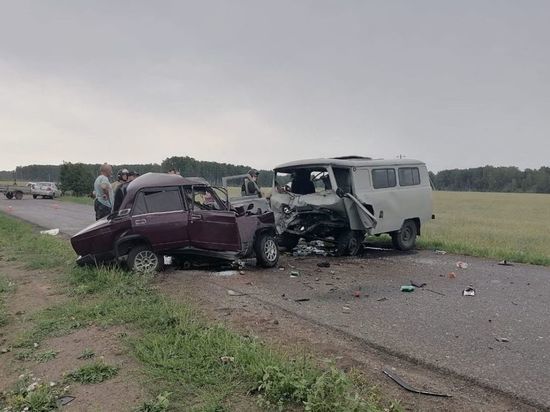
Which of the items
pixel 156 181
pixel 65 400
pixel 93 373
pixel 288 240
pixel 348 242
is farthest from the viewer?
pixel 288 240

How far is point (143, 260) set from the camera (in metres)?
8.20

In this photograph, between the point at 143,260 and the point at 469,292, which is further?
the point at 143,260

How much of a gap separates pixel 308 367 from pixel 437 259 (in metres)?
7.98

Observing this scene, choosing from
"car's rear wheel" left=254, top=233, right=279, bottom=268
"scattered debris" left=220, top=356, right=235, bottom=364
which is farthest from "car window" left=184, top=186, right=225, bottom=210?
"scattered debris" left=220, top=356, right=235, bottom=364

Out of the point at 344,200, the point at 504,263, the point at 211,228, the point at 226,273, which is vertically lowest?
the point at 504,263

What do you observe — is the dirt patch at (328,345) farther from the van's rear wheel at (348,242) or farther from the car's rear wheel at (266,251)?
the van's rear wheel at (348,242)

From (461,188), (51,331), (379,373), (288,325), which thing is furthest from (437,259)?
(461,188)

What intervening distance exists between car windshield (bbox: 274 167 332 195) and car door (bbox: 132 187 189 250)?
154 inches

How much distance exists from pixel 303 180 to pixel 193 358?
791cm

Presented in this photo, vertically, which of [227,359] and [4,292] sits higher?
[4,292]

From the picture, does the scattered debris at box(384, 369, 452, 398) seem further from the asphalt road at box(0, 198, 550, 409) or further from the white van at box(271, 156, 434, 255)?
the white van at box(271, 156, 434, 255)

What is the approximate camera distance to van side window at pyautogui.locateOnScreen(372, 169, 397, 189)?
37.6 feet

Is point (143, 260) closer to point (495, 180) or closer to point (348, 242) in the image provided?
point (348, 242)

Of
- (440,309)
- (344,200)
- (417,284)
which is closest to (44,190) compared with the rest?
(344,200)
